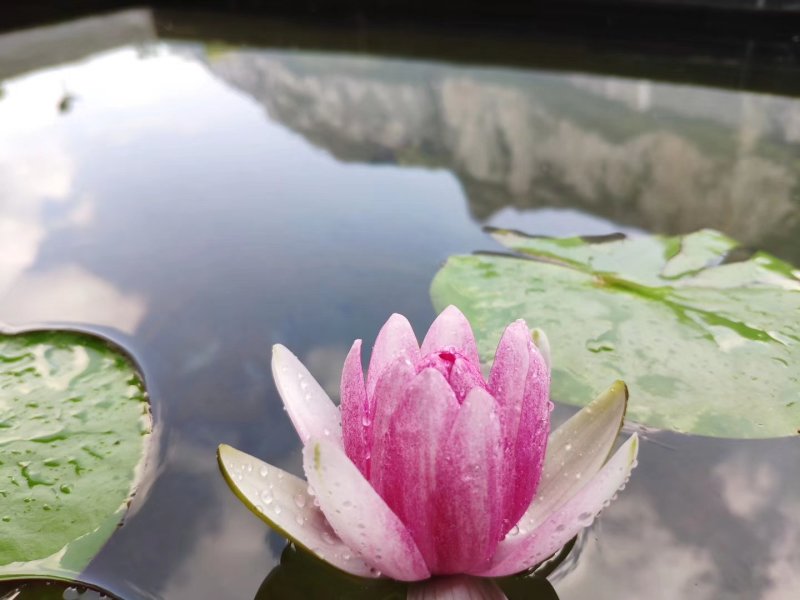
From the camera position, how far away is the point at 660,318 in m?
1.15

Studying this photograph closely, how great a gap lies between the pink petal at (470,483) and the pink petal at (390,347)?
137 millimetres

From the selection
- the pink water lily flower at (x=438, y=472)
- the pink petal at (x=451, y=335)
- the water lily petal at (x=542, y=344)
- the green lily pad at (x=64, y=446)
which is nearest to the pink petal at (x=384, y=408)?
the pink water lily flower at (x=438, y=472)

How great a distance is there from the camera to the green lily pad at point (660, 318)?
37.4 inches

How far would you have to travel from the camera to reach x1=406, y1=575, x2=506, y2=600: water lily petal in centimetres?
66

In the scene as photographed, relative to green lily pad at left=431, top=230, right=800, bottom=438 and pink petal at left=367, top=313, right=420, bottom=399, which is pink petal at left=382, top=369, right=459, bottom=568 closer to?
pink petal at left=367, top=313, right=420, bottom=399

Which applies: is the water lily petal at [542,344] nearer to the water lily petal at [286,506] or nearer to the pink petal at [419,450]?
the pink petal at [419,450]

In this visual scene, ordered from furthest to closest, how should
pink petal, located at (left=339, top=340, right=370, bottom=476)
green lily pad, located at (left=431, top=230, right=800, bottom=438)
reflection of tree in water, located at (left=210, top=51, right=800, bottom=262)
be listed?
reflection of tree in water, located at (left=210, top=51, right=800, bottom=262)
green lily pad, located at (left=431, top=230, right=800, bottom=438)
pink petal, located at (left=339, top=340, right=370, bottom=476)

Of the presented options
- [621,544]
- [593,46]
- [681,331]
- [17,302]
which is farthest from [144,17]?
[621,544]

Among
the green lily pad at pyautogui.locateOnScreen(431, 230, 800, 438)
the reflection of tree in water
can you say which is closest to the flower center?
the green lily pad at pyautogui.locateOnScreen(431, 230, 800, 438)

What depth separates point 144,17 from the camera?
12.9 ft

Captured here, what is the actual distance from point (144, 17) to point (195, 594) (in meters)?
4.11

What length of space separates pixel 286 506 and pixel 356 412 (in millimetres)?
135

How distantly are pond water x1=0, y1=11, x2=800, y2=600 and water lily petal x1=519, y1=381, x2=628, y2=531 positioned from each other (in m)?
0.08

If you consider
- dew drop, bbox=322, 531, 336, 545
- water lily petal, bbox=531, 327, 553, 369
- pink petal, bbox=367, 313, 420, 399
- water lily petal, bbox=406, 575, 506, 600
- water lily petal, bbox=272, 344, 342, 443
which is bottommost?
water lily petal, bbox=406, 575, 506, 600
